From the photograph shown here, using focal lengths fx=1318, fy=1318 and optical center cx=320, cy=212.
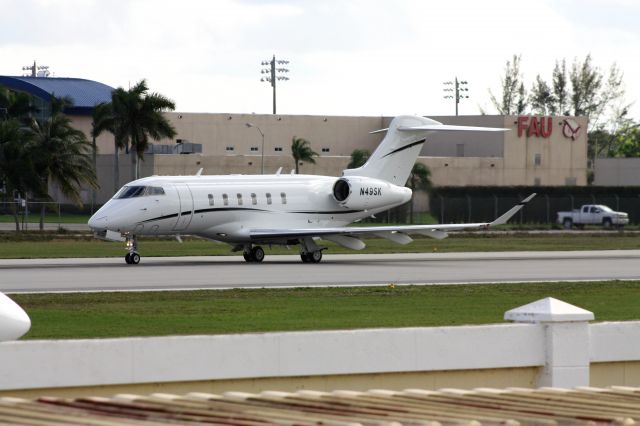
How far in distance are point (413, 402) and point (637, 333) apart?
3500 millimetres

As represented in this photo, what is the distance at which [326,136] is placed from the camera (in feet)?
343

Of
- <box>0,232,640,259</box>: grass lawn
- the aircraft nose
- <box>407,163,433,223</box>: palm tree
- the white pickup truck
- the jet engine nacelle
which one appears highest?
<box>407,163,433,223</box>: palm tree

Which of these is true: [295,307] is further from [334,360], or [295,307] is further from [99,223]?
[99,223]

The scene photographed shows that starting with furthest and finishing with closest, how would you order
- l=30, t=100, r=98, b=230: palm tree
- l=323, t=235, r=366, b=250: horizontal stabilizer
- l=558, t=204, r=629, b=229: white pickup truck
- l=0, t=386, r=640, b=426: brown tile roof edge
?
1. l=558, t=204, r=629, b=229: white pickup truck
2. l=30, t=100, r=98, b=230: palm tree
3. l=323, t=235, r=366, b=250: horizontal stabilizer
4. l=0, t=386, r=640, b=426: brown tile roof edge

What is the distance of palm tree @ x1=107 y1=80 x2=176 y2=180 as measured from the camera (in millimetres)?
84188

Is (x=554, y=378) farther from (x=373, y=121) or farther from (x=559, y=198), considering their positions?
(x=373, y=121)

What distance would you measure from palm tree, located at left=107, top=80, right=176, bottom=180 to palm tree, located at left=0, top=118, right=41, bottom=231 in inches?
434

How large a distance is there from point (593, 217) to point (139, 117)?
96.5ft

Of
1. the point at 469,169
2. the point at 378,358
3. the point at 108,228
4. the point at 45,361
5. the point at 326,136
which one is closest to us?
the point at 45,361

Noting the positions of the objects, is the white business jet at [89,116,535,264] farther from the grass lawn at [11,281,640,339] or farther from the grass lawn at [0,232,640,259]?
the grass lawn at [11,281,640,339]

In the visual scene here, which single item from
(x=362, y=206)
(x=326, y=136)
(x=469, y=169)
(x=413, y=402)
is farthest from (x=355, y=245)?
(x=326, y=136)

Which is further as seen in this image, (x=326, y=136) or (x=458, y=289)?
(x=326, y=136)

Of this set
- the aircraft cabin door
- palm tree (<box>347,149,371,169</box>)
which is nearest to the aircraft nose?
the aircraft cabin door

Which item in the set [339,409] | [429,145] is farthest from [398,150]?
[429,145]
